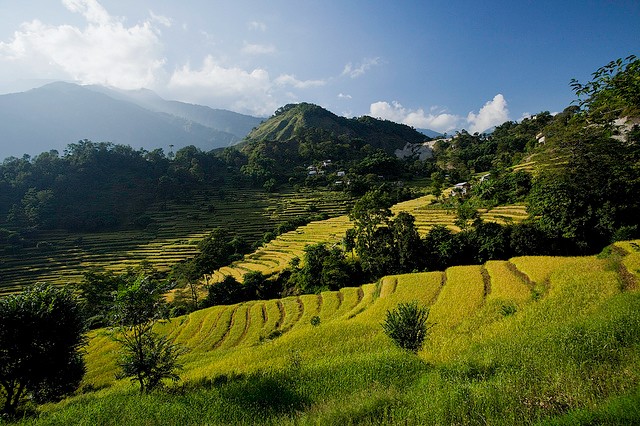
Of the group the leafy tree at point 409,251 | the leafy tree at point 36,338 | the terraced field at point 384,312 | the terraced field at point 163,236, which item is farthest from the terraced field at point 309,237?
the leafy tree at point 36,338

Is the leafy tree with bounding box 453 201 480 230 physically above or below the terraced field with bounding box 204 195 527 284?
above

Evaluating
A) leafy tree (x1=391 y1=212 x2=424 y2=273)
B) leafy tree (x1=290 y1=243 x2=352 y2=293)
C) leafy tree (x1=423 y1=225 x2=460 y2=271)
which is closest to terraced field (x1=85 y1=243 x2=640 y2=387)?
leafy tree (x1=290 y1=243 x2=352 y2=293)

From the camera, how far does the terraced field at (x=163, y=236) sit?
60.4 meters

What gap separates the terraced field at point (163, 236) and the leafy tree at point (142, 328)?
5397cm

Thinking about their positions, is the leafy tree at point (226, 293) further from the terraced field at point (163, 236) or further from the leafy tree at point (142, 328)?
the leafy tree at point (142, 328)

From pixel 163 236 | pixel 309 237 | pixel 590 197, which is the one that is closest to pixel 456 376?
pixel 590 197

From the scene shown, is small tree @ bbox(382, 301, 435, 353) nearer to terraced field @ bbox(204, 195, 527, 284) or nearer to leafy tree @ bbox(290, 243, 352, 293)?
leafy tree @ bbox(290, 243, 352, 293)

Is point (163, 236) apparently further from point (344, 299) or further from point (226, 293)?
point (344, 299)

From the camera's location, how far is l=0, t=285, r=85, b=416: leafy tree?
437 inches

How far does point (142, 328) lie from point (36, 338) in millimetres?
3986

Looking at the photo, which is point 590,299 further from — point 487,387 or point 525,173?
point 525,173

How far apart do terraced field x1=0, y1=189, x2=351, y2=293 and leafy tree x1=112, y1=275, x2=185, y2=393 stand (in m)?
54.0

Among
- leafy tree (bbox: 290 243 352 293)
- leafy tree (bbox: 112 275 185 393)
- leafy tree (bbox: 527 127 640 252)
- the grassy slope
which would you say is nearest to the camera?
the grassy slope

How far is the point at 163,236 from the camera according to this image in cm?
7944
